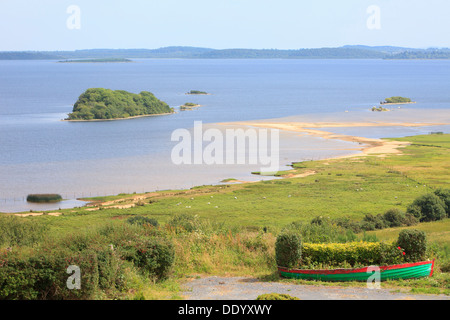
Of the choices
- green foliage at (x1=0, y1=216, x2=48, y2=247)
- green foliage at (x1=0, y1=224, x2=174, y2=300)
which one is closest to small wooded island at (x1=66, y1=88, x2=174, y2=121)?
green foliage at (x1=0, y1=216, x2=48, y2=247)

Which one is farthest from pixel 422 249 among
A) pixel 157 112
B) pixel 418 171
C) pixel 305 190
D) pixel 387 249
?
pixel 157 112

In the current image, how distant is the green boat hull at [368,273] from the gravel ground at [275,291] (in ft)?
2.06

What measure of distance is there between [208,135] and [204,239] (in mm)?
83868

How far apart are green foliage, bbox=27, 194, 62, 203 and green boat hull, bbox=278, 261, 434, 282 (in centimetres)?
4712

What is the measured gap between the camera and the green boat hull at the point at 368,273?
15023 mm

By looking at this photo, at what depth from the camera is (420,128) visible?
4296 inches

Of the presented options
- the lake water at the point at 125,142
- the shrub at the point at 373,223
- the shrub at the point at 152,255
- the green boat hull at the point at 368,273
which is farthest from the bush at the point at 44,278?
the lake water at the point at 125,142

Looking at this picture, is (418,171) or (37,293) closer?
(37,293)

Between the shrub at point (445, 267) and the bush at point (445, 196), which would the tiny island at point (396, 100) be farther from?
the shrub at point (445, 267)

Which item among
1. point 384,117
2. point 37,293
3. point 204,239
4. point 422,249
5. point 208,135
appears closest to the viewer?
point 37,293

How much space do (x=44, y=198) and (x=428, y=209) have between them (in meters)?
37.6

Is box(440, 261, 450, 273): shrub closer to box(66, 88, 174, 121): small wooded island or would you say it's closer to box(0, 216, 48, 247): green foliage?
box(0, 216, 48, 247): green foliage

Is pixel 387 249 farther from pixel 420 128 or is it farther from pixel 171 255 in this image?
pixel 420 128

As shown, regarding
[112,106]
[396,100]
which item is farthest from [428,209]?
[396,100]
